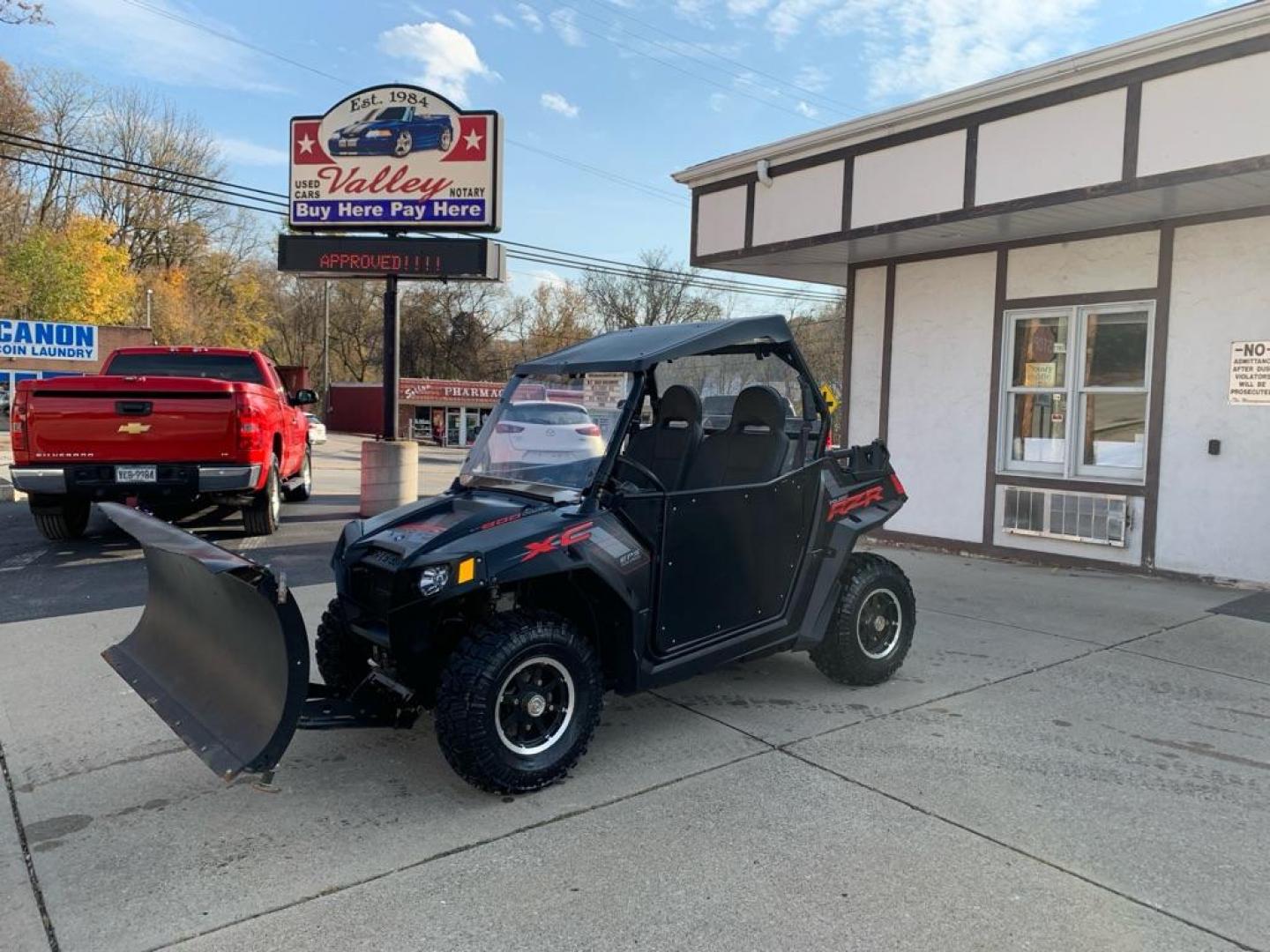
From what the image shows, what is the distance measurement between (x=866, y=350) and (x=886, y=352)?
327 millimetres

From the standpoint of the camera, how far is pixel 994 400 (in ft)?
30.8

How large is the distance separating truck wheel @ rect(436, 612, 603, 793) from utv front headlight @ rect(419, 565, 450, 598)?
27cm

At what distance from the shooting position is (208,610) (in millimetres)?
3719

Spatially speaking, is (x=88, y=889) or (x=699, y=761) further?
(x=699, y=761)

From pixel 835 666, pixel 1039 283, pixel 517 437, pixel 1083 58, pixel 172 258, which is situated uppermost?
pixel 172 258

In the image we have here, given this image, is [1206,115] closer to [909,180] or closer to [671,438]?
[909,180]

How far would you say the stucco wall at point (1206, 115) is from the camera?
6.39 metres

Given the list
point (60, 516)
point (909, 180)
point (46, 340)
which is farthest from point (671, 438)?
point (46, 340)

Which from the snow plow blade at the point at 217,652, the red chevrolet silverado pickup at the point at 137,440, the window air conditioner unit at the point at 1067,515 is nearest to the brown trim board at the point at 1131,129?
the window air conditioner unit at the point at 1067,515

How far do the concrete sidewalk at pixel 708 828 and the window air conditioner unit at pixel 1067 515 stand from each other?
368cm

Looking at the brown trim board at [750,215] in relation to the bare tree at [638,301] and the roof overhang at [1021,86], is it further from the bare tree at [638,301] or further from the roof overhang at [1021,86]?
the bare tree at [638,301]

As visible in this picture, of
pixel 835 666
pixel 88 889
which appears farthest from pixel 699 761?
pixel 88 889

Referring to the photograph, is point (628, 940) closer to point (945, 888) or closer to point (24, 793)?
point (945, 888)

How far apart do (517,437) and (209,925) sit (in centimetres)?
241
